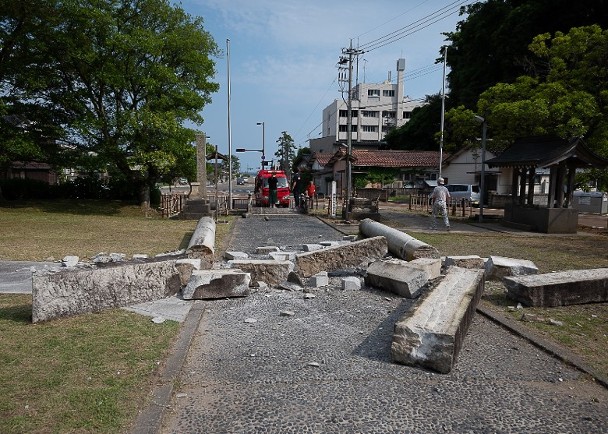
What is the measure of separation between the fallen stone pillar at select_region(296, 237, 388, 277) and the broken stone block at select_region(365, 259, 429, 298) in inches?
33.9

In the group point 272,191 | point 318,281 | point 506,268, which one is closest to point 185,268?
point 318,281

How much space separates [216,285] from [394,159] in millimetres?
33788

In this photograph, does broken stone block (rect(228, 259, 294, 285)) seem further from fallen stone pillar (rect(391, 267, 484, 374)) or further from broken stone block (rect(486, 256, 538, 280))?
broken stone block (rect(486, 256, 538, 280))

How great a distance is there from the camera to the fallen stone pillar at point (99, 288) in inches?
204

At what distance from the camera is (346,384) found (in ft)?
12.8

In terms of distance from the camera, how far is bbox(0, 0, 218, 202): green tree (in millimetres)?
18500

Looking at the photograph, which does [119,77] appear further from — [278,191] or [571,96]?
[571,96]

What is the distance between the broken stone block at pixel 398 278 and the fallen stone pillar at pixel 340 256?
2.83 ft

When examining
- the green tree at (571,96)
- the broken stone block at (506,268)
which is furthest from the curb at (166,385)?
the green tree at (571,96)

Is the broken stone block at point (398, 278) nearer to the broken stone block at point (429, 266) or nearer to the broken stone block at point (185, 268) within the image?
the broken stone block at point (429, 266)

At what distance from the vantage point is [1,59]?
752 inches

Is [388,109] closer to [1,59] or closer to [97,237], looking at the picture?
[1,59]

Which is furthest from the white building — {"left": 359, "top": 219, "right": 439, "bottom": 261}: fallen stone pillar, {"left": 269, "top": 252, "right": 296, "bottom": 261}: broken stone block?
{"left": 269, "top": 252, "right": 296, "bottom": 261}: broken stone block

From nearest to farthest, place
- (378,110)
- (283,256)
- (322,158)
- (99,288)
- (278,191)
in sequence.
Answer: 1. (99,288)
2. (283,256)
3. (278,191)
4. (322,158)
5. (378,110)
